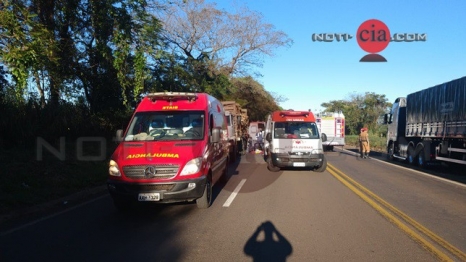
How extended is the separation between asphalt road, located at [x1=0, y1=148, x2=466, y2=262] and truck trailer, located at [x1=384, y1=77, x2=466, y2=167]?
17.8 ft

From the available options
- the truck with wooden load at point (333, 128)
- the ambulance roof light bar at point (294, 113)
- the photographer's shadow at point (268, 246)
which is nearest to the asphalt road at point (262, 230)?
the photographer's shadow at point (268, 246)

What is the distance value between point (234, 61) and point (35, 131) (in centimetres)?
2295

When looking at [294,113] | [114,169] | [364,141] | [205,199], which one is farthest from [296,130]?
[364,141]

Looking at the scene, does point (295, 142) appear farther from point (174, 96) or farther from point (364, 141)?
point (364, 141)

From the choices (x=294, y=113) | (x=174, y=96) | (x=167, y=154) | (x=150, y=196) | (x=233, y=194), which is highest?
(x=174, y=96)

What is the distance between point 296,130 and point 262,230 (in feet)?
27.4

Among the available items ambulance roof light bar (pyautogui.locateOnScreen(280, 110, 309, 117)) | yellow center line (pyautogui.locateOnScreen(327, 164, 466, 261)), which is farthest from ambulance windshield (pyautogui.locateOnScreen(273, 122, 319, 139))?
yellow center line (pyautogui.locateOnScreen(327, 164, 466, 261))

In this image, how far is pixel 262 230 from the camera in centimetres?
636

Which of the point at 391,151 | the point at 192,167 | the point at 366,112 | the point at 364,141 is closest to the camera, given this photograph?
the point at 192,167

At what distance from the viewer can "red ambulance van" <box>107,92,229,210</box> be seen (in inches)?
279

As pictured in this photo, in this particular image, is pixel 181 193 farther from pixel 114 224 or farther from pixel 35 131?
pixel 35 131

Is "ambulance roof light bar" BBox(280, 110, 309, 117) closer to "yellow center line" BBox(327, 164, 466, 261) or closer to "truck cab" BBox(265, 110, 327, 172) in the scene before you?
"truck cab" BBox(265, 110, 327, 172)

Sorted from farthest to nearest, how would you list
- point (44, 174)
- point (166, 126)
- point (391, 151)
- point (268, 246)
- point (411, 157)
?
point (391, 151)
point (411, 157)
point (44, 174)
point (166, 126)
point (268, 246)

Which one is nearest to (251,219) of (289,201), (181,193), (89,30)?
(181,193)
